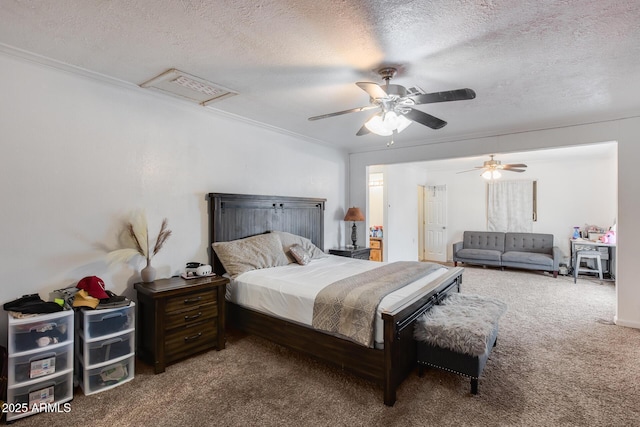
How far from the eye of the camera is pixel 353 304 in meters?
2.38

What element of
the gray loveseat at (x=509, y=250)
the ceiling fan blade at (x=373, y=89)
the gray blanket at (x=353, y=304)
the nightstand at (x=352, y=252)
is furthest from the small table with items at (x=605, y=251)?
the ceiling fan blade at (x=373, y=89)

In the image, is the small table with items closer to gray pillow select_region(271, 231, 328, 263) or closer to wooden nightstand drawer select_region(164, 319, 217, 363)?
gray pillow select_region(271, 231, 328, 263)

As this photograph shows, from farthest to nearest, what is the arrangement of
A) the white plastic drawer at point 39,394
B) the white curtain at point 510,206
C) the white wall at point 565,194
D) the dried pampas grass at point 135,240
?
the white curtain at point 510,206
the white wall at point 565,194
the dried pampas grass at point 135,240
the white plastic drawer at point 39,394

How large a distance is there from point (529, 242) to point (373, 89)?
6.61 metres

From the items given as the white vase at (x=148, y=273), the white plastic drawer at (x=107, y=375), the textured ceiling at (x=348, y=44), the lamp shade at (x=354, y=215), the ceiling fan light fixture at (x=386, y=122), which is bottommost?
the white plastic drawer at (x=107, y=375)

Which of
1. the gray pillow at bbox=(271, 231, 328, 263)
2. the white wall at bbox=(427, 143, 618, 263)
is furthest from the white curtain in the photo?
the gray pillow at bbox=(271, 231, 328, 263)

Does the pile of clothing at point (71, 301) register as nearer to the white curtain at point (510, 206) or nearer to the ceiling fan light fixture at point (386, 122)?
the ceiling fan light fixture at point (386, 122)

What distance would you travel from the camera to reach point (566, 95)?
3.04m

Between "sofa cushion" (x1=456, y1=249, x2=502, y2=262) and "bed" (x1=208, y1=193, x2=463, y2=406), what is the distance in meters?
3.82

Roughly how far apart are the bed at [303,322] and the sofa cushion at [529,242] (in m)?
4.50

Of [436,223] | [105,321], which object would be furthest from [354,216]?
[436,223]

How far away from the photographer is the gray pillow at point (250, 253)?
11.1 ft

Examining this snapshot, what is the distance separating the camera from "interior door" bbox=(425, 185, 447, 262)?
8.30 metres

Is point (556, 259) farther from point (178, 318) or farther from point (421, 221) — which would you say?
point (178, 318)
